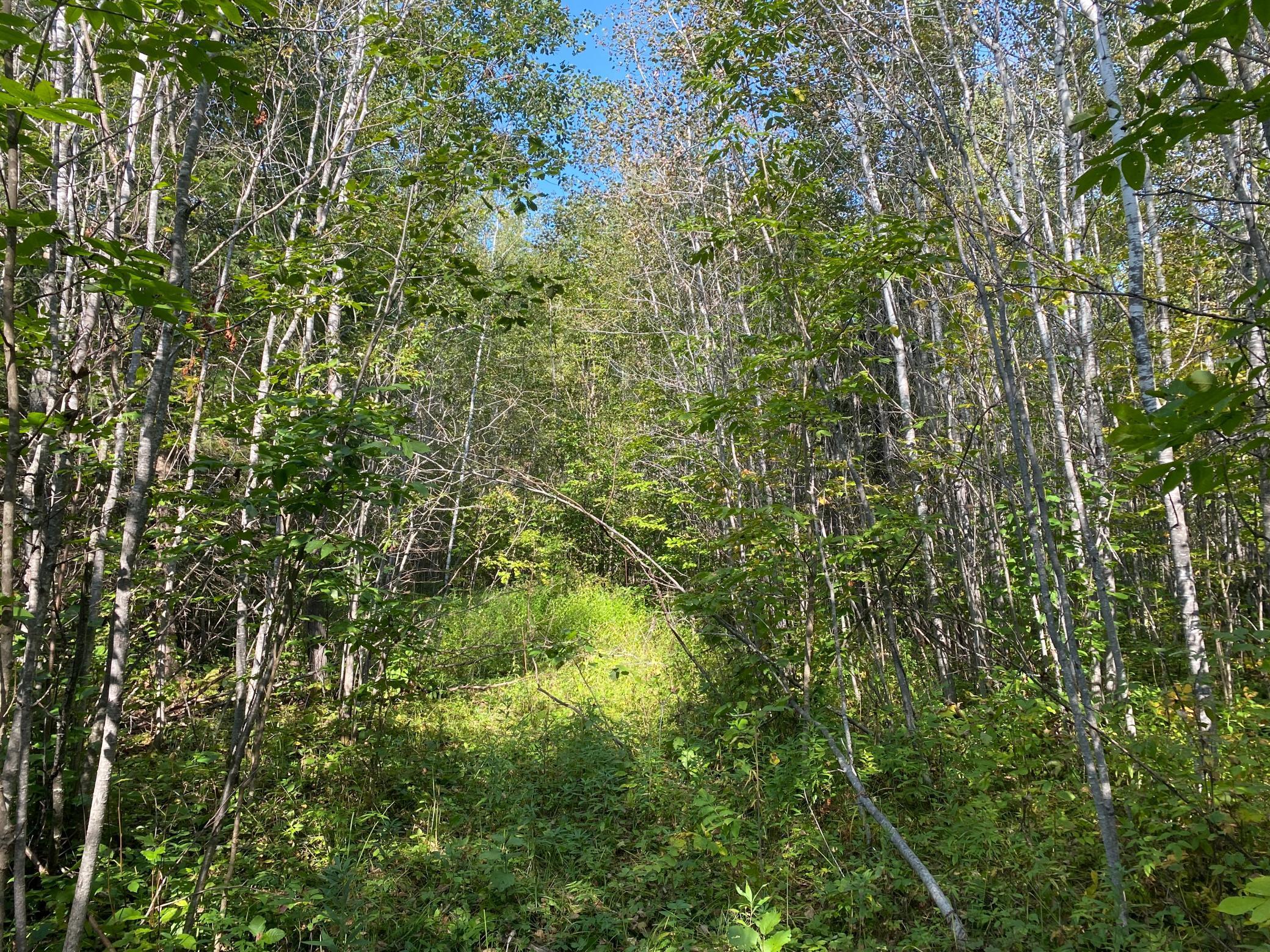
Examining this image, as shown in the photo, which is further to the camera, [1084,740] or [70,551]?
[70,551]

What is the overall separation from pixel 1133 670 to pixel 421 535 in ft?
24.2

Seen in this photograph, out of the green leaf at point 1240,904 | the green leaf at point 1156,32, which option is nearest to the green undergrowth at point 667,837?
the green leaf at point 1240,904

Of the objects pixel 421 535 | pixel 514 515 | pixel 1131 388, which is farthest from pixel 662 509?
pixel 1131 388

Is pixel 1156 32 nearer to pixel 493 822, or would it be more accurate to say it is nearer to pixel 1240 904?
pixel 1240 904

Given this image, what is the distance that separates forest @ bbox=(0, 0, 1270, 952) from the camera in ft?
7.61

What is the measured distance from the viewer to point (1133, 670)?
5430 mm

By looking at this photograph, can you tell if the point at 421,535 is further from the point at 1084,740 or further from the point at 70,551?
the point at 1084,740

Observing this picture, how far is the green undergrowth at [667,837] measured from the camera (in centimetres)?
276

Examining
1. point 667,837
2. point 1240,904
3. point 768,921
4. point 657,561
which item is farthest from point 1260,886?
point 657,561

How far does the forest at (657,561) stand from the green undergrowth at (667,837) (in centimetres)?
3

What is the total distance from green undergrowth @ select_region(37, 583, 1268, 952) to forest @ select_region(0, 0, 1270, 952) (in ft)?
0.11

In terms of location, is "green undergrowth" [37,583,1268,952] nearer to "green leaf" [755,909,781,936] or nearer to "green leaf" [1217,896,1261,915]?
"green leaf" [755,909,781,936]

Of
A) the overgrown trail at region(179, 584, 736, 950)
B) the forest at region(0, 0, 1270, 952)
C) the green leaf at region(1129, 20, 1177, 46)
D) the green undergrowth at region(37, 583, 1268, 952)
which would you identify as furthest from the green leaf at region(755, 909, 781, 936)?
the green leaf at region(1129, 20, 1177, 46)

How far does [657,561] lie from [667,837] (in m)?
1.71
